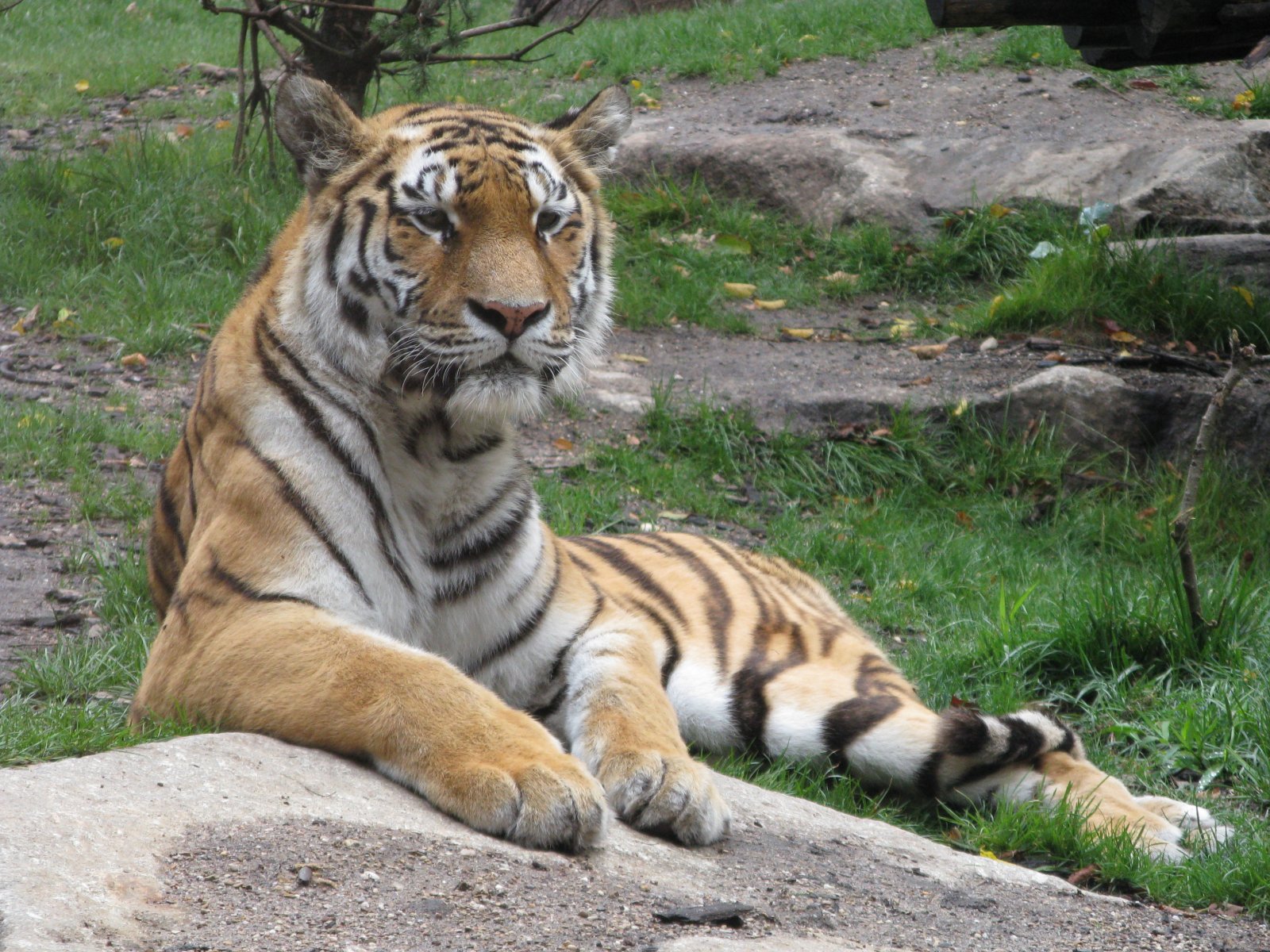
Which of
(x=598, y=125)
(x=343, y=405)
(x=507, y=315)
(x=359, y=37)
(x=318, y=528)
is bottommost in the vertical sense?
(x=318, y=528)

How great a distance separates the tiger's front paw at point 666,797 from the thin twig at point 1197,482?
5.74ft

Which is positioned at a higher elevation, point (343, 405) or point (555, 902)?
point (343, 405)

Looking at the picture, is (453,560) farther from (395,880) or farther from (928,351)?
(928,351)

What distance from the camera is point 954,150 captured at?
27.3 ft

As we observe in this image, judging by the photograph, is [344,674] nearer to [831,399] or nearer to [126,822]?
[126,822]

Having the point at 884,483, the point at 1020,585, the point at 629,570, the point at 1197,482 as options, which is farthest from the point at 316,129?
the point at 884,483

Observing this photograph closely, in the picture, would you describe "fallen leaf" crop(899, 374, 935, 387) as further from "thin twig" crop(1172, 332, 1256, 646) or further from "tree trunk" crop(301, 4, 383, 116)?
"tree trunk" crop(301, 4, 383, 116)

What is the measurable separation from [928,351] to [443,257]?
14.0 feet

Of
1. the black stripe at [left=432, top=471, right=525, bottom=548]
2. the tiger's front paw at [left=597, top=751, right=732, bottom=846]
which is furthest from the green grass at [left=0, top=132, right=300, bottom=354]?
the tiger's front paw at [left=597, top=751, right=732, bottom=846]

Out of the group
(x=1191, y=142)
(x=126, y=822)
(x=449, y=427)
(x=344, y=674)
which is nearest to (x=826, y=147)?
(x=1191, y=142)

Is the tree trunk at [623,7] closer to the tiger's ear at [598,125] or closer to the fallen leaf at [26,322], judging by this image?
the fallen leaf at [26,322]

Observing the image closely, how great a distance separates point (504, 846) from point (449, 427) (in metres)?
1.09

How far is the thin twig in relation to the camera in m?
3.49

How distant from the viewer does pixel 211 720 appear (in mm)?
2699
